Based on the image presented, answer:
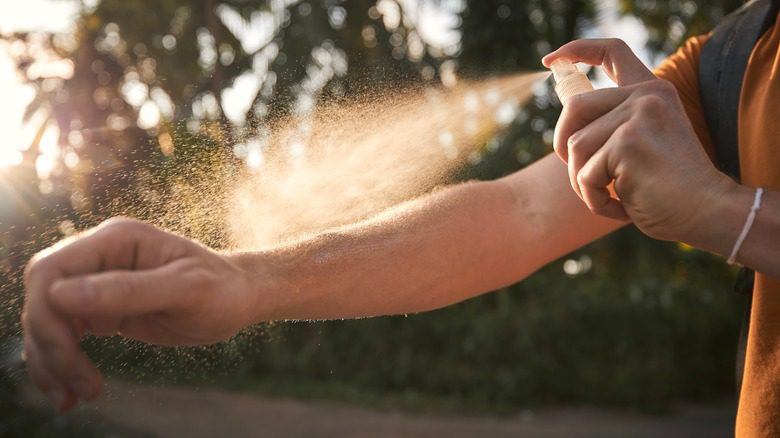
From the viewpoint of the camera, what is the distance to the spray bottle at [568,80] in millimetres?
1414

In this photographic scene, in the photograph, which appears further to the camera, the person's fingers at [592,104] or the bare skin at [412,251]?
the person's fingers at [592,104]

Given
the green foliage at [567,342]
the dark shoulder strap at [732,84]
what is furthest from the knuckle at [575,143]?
the green foliage at [567,342]

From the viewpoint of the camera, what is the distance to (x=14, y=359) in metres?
1.63

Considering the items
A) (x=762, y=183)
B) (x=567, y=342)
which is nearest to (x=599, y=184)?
(x=762, y=183)

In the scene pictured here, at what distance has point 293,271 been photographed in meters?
1.43

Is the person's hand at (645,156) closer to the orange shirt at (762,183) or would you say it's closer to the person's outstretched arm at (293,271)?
the orange shirt at (762,183)

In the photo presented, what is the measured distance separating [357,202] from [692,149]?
123 centimetres

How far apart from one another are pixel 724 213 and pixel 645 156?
7.0 inches

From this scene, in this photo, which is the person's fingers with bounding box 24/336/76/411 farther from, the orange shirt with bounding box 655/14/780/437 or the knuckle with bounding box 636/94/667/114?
the orange shirt with bounding box 655/14/780/437

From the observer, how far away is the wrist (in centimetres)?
125

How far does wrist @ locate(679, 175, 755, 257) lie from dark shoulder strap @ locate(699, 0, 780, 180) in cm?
50

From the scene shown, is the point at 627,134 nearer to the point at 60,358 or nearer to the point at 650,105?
the point at 650,105

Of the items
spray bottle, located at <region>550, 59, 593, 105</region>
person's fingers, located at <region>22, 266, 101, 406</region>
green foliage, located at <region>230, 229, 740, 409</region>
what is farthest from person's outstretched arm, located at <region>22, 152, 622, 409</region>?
green foliage, located at <region>230, 229, 740, 409</region>

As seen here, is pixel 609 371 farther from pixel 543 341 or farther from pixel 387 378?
pixel 387 378
